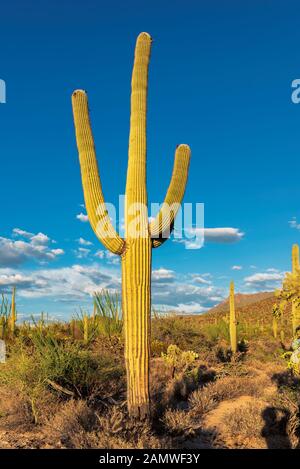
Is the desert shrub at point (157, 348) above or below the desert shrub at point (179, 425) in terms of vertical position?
above

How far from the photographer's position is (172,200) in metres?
9.16

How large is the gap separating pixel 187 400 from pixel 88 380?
7.76 feet

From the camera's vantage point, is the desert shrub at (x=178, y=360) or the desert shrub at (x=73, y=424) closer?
the desert shrub at (x=73, y=424)

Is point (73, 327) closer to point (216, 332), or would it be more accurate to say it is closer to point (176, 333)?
point (176, 333)

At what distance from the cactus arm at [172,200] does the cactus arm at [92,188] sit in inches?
28.4

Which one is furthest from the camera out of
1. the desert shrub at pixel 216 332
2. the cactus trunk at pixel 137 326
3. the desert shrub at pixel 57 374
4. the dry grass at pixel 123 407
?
the desert shrub at pixel 216 332

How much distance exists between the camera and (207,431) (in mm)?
8078

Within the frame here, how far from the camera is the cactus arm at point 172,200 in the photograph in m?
8.62

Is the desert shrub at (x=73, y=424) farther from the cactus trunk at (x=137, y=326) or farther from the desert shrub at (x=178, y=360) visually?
the desert shrub at (x=178, y=360)

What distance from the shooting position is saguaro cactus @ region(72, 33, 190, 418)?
8.06 meters

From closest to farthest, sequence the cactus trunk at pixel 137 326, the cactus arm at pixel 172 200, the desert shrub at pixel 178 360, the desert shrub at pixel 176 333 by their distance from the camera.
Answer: the cactus trunk at pixel 137 326, the cactus arm at pixel 172 200, the desert shrub at pixel 178 360, the desert shrub at pixel 176 333

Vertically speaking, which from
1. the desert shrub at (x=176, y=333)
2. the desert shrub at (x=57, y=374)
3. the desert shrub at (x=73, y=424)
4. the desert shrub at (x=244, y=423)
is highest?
the desert shrub at (x=176, y=333)

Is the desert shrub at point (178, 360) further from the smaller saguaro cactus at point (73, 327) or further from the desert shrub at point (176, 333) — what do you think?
the smaller saguaro cactus at point (73, 327)

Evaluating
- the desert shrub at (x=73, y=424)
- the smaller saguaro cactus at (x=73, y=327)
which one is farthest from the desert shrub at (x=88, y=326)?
the desert shrub at (x=73, y=424)
